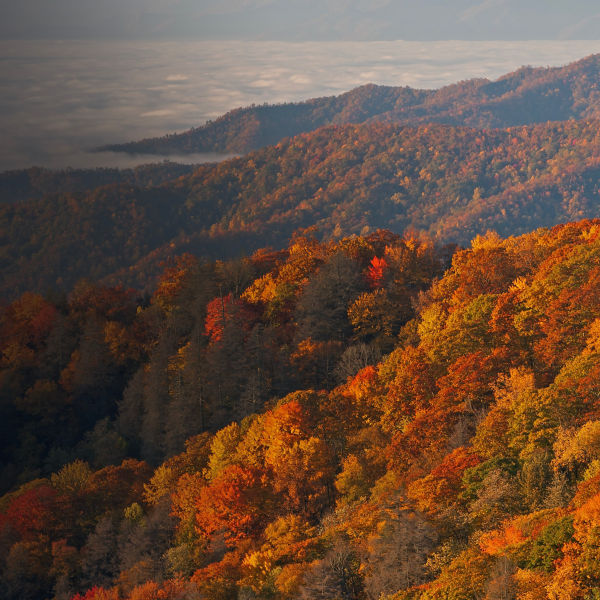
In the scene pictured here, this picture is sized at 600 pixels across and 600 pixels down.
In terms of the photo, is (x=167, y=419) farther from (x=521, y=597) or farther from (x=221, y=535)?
(x=521, y=597)

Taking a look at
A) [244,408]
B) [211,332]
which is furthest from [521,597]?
[211,332]

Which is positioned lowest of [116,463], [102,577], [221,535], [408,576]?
[116,463]

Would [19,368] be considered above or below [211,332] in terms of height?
below

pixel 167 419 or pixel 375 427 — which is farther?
pixel 167 419

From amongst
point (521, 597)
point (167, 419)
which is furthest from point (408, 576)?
point (167, 419)

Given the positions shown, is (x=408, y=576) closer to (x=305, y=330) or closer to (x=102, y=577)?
(x=102, y=577)

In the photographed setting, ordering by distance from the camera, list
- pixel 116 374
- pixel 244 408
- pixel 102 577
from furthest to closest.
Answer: pixel 116 374
pixel 244 408
pixel 102 577

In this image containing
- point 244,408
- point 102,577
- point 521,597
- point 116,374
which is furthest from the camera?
point 116,374
